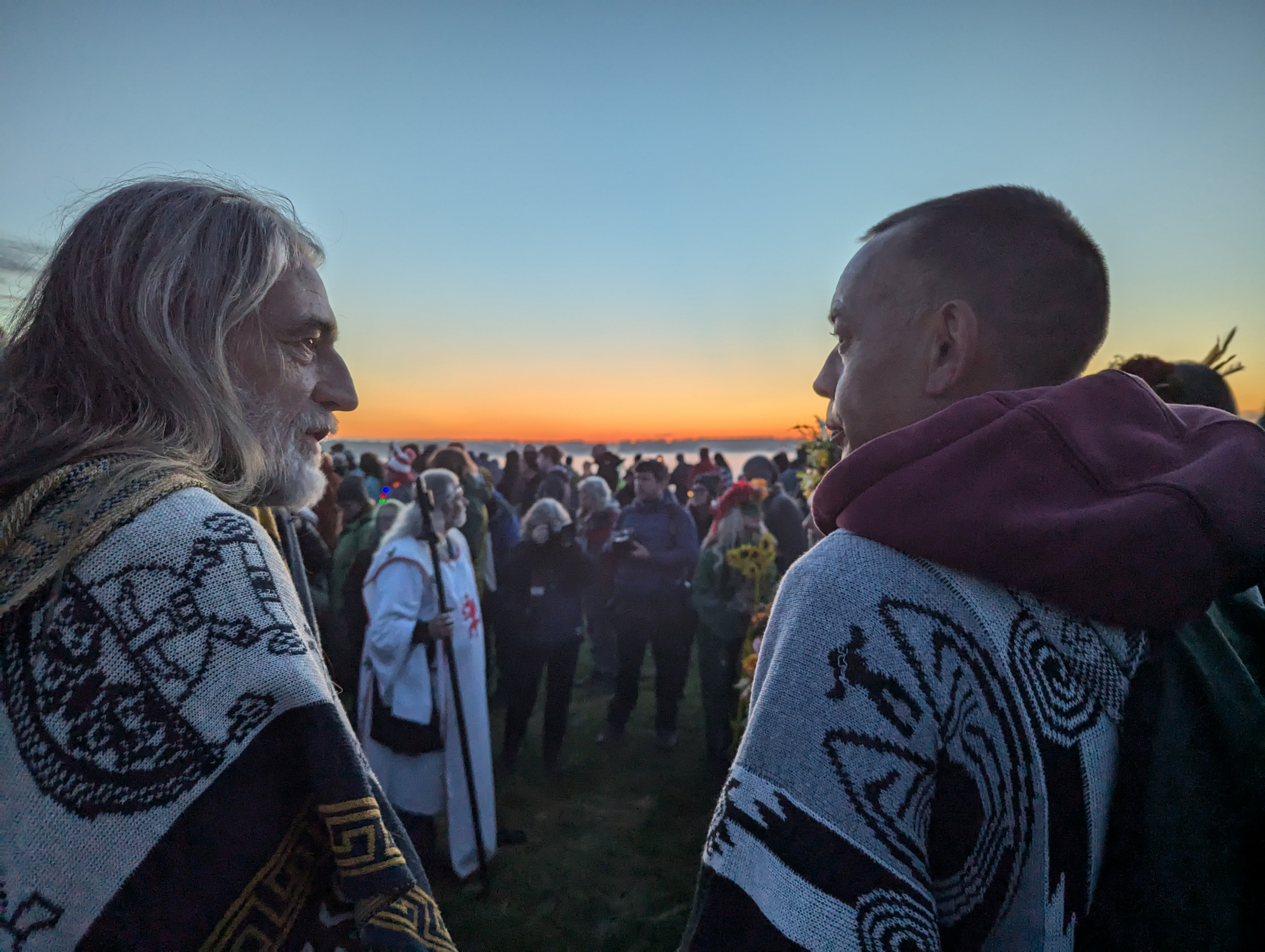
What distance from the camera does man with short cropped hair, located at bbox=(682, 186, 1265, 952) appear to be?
3.04 ft

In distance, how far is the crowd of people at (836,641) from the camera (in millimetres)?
943

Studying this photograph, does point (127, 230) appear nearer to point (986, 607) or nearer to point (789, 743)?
point (789, 743)

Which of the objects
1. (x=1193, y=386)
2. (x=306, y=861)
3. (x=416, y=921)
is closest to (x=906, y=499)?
(x=416, y=921)

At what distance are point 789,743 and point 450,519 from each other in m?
4.28

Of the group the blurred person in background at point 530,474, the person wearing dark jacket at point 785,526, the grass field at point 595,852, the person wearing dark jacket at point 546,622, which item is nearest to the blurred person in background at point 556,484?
the blurred person in background at point 530,474

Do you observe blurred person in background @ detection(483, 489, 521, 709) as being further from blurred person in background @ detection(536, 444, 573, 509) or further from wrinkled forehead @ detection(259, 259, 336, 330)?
wrinkled forehead @ detection(259, 259, 336, 330)

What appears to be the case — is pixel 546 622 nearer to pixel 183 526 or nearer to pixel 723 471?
pixel 183 526

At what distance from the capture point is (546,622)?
234 inches

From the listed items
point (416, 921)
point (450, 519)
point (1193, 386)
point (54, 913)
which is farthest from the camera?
point (450, 519)

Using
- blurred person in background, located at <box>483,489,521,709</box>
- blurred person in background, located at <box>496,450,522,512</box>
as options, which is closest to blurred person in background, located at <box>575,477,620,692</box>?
blurred person in background, located at <box>483,489,521,709</box>

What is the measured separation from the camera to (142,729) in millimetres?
1079

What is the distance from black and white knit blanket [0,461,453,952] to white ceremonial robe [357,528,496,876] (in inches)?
125

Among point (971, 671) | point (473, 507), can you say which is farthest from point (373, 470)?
point (971, 671)

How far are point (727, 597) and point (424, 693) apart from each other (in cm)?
276
